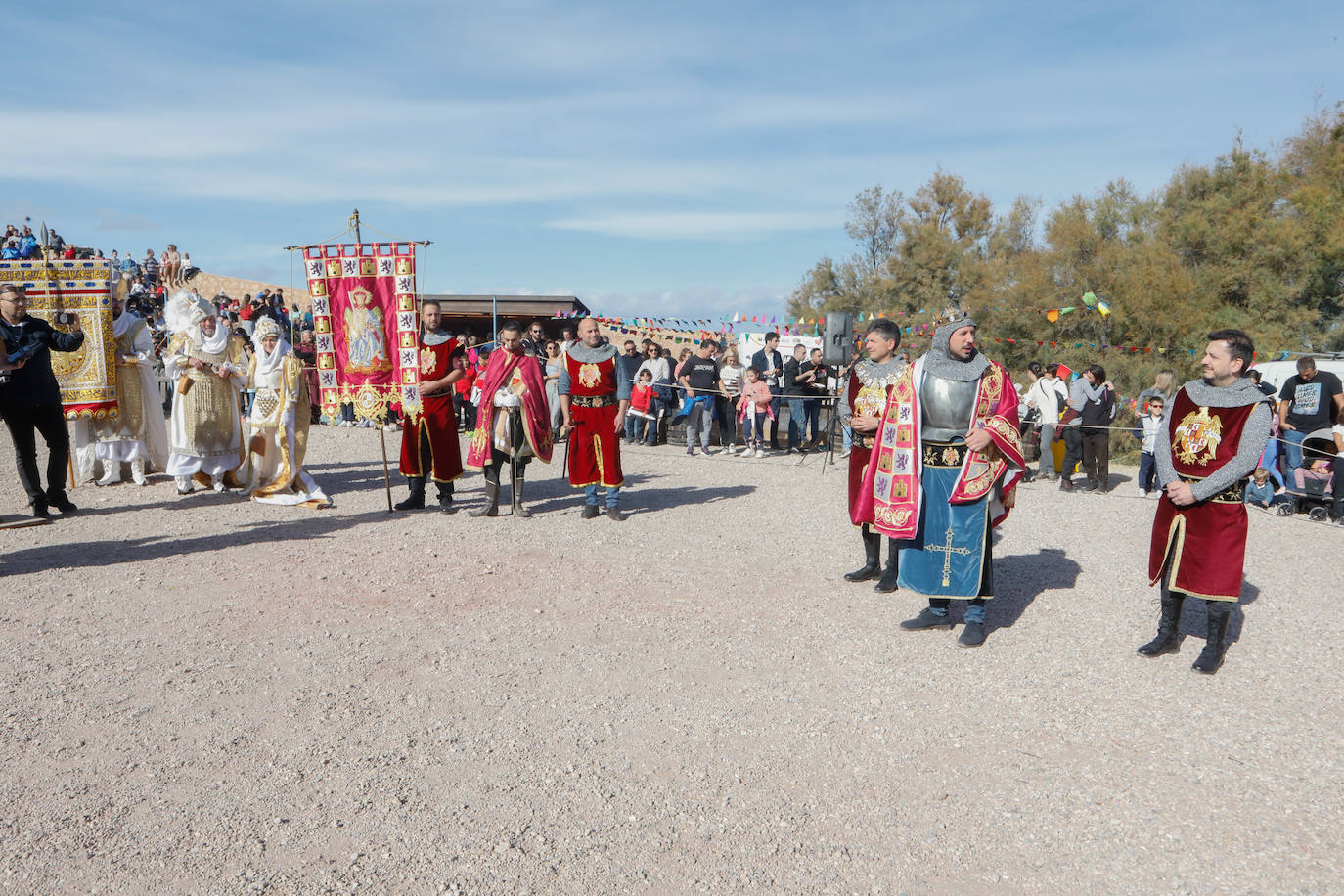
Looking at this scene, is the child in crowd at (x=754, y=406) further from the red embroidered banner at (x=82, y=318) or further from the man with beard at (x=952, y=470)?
the man with beard at (x=952, y=470)

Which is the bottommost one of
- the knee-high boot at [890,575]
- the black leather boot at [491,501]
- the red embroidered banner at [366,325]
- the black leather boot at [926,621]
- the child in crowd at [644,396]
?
the black leather boot at [926,621]

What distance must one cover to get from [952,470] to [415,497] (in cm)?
531

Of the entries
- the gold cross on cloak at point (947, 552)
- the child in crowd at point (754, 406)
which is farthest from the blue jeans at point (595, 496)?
the child in crowd at point (754, 406)

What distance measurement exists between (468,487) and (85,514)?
3.55 meters

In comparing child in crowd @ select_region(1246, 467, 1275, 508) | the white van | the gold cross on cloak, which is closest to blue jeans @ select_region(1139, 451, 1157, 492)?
child in crowd @ select_region(1246, 467, 1275, 508)

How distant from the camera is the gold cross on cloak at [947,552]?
205 inches

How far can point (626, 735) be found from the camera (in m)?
3.94

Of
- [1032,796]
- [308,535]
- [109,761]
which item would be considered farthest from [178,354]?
[1032,796]

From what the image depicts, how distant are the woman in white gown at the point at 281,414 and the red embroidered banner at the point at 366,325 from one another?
0.67m

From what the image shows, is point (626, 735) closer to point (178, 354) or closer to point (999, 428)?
point (999, 428)

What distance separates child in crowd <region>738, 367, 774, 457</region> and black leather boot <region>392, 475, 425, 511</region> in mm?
6296

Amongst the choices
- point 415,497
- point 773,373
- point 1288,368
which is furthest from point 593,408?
point 1288,368

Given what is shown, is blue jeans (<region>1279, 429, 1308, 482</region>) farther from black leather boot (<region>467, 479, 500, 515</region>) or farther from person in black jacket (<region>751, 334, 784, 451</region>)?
black leather boot (<region>467, 479, 500, 515</region>)

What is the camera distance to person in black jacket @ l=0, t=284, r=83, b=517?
7570 millimetres
